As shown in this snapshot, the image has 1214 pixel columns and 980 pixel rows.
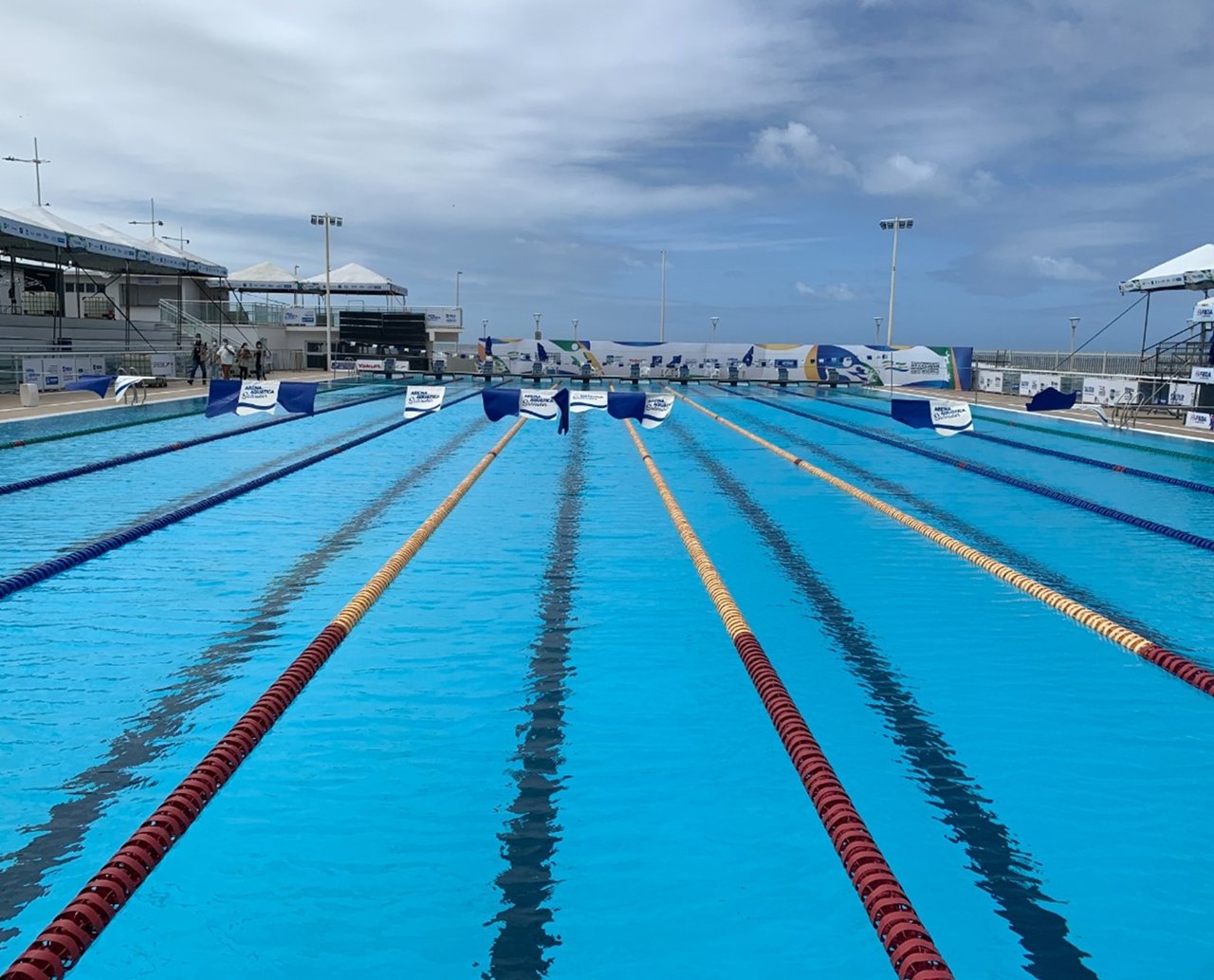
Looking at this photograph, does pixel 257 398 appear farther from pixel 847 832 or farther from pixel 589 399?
pixel 847 832

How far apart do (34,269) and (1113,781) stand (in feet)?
102

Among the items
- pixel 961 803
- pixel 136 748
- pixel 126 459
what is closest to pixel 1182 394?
pixel 961 803

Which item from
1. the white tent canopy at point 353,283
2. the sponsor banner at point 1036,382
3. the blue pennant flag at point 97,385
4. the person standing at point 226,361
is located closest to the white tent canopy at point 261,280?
the white tent canopy at point 353,283

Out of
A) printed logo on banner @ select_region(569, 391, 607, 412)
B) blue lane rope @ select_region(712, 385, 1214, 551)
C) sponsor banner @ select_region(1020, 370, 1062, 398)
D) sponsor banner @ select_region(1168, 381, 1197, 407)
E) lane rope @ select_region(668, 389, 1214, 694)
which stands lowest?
lane rope @ select_region(668, 389, 1214, 694)

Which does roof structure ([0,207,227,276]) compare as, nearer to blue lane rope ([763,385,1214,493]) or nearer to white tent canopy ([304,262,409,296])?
white tent canopy ([304,262,409,296])

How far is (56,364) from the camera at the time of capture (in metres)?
17.9

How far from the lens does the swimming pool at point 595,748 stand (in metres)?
2.64

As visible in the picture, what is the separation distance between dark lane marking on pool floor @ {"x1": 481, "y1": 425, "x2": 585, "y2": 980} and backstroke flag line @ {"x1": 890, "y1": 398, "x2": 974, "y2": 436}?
9118 millimetres

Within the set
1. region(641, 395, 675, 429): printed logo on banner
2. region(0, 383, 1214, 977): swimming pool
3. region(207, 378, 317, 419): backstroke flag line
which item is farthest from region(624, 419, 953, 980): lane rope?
region(207, 378, 317, 419): backstroke flag line

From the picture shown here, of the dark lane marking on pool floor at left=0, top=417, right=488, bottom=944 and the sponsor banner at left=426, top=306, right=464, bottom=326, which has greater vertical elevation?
the sponsor banner at left=426, top=306, right=464, bottom=326

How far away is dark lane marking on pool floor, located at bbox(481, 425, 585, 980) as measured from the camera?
2.54 m

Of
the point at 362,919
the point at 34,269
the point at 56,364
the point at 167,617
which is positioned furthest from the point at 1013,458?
the point at 34,269

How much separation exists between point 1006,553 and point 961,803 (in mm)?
4239

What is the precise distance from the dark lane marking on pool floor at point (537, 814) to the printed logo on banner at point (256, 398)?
9.45 m
